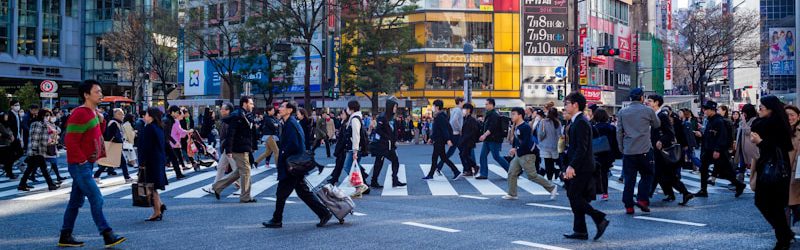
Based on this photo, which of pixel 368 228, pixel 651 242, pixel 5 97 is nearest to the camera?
pixel 651 242

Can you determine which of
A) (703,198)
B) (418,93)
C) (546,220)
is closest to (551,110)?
(703,198)

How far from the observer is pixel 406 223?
8336 millimetres

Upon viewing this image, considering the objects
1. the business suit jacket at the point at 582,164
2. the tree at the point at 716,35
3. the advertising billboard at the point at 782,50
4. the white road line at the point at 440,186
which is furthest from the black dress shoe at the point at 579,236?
the advertising billboard at the point at 782,50

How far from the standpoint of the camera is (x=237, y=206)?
395 inches

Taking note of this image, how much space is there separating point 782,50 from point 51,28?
58250 mm

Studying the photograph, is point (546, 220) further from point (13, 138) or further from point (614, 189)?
point (13, 138)

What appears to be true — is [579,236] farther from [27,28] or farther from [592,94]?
[27,28]

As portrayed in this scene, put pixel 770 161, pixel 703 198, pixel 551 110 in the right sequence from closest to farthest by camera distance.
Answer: pixel 770 161 < pixel 703 198 < pixel 551 110

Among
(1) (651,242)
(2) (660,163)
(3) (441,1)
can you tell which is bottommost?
(1) (651,242)

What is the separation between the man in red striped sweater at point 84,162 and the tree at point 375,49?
3032cm

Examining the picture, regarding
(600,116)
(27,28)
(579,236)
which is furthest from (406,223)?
(27,28)

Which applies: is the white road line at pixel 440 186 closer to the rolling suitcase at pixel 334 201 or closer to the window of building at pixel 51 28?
the rolling suitcase at pixel 334 201

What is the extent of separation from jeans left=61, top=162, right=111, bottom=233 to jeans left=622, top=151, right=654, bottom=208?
19.3ft

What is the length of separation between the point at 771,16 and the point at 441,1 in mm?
48610
